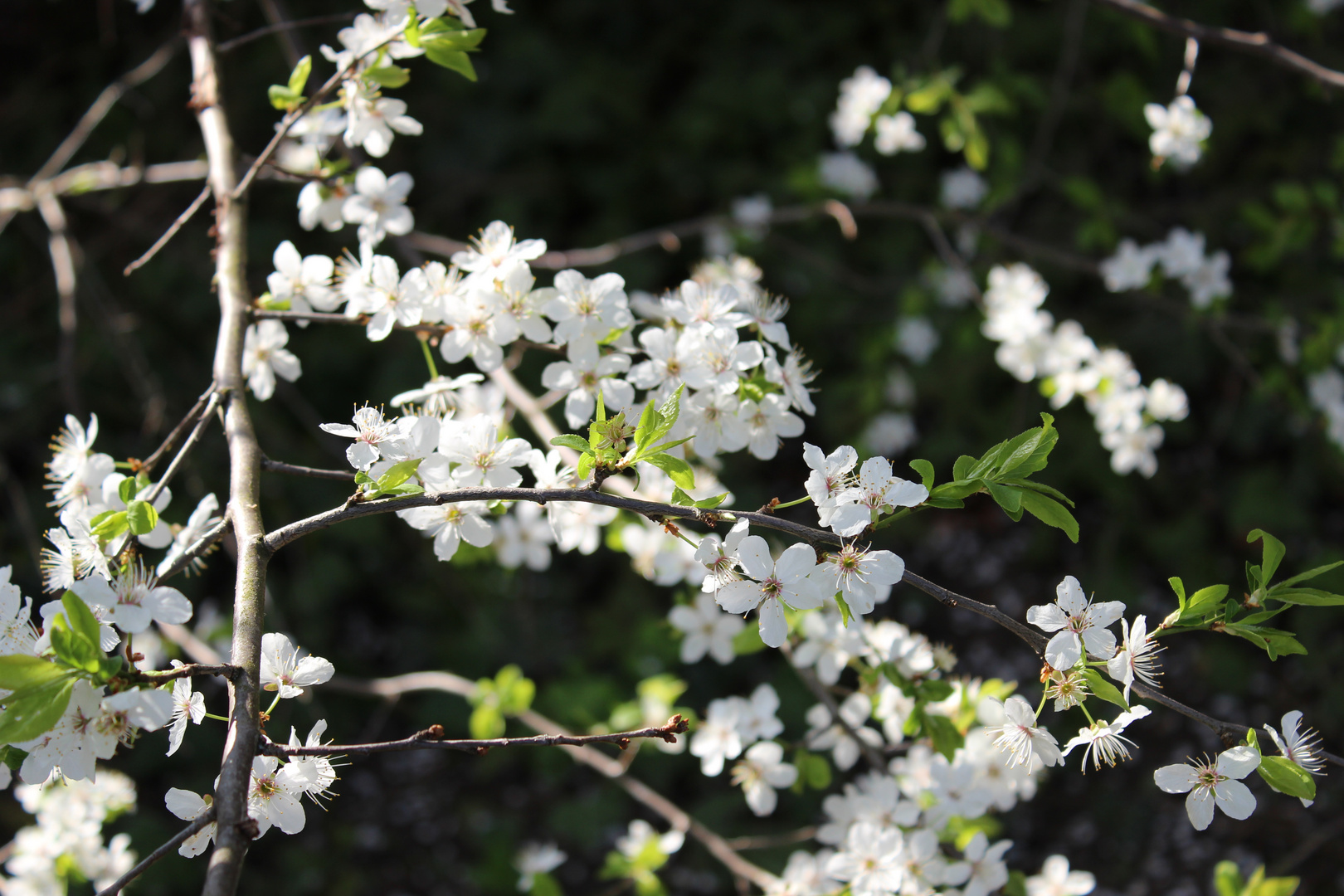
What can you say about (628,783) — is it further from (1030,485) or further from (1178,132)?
(1178,132)

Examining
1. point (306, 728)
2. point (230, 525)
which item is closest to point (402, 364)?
point (306, 728)

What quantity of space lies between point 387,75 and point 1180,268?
69.7 inches

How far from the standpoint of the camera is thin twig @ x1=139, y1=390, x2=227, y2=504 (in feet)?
3.03

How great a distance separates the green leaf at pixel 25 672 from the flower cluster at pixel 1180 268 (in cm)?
210

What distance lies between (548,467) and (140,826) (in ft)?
6.77

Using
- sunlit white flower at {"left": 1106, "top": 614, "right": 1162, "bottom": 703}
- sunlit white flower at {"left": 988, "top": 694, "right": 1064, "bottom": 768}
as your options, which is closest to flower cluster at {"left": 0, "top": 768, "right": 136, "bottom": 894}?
sunlit white flower at {"left": 988, "top": 694, "right": 1064, "bottom": 768}

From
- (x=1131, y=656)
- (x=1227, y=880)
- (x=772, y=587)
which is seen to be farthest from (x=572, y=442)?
(x=1227, y=880)

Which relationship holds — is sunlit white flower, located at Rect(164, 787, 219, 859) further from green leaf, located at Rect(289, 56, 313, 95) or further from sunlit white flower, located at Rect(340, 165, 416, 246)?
green leaf, located at Rect(289, 56, 313, 95)

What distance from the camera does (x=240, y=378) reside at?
1.05 metres

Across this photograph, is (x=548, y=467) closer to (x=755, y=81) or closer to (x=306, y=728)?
(x=306, y=728)

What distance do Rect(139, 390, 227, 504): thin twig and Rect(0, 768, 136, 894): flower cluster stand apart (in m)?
0.83

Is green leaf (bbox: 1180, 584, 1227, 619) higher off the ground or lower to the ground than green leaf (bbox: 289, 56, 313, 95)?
lower

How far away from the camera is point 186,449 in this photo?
938mm

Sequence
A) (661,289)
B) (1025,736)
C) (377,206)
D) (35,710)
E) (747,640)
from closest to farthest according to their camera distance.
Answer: (35,710), (1025,736), (377,206), (747,640), (661,289)
